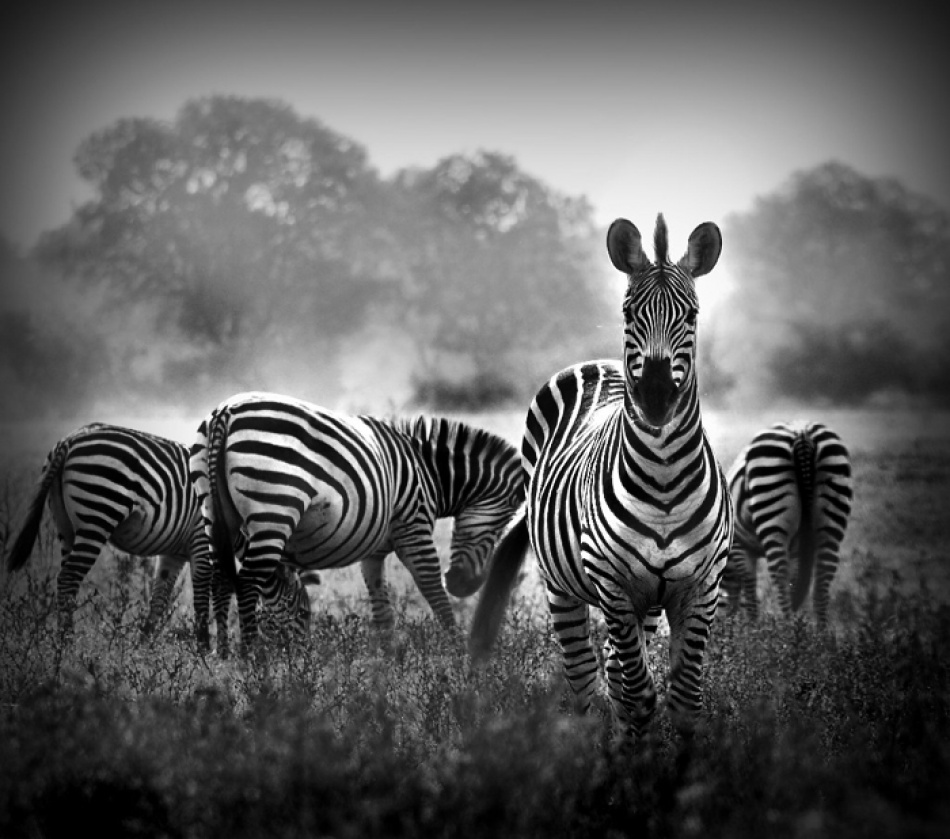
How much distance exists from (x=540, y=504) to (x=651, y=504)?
1.27m

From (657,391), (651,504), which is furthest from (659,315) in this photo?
(651,504)

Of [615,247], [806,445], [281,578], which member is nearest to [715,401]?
[806,445]

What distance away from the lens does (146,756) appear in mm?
3889

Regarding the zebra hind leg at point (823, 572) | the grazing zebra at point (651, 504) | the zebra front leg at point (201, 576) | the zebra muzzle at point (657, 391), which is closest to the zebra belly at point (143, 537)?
the zebra front leg at point (201, 576)

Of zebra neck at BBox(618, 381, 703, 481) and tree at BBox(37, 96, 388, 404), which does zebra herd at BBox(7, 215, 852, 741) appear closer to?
zebra neck at BBox(618, 381, 703, 481)

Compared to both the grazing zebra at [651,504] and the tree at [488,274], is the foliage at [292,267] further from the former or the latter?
Answer: the grazing zebra at [651,504]

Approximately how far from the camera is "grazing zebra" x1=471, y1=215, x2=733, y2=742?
439 cm

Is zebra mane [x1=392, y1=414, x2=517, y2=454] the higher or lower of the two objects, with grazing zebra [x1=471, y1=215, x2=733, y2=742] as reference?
higher

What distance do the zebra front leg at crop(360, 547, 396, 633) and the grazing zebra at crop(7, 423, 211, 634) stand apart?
166cm

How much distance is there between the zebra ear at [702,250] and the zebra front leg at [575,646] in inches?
82.0

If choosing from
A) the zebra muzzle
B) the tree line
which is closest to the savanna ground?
the zebra muzzle

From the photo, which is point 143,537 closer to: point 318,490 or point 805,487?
point 318,490

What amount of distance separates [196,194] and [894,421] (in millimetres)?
18218

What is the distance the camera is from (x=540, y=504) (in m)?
5.61
